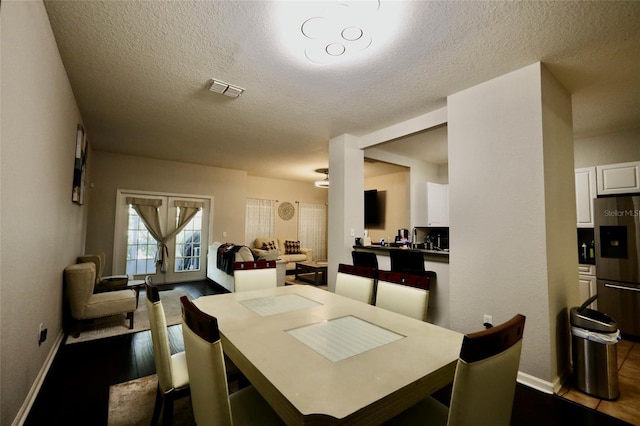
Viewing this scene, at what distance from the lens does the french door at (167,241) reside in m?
5.62

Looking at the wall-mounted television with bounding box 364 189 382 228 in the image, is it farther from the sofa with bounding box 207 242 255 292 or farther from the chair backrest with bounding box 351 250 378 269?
the chair backrest with bounding box 351 250 378 269

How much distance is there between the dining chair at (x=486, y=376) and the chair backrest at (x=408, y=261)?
203cm

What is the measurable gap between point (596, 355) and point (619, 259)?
1.86 metres

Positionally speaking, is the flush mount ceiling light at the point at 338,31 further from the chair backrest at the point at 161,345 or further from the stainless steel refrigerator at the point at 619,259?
the stainless steel refrigerator at the point at 619,259

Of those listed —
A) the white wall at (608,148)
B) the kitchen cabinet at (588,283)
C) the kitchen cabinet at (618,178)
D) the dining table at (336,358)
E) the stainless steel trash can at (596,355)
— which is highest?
the white wall at (608,148)

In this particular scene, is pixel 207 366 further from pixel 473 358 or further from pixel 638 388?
pixel 638 388

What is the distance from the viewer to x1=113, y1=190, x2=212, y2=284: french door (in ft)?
18.4

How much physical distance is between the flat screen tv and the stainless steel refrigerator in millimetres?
4056

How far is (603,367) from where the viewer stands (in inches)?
83.4

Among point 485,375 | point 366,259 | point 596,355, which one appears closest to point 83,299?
point 366,259

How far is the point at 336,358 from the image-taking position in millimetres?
1125

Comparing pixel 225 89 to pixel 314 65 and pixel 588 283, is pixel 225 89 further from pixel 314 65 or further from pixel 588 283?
pixel 588 283

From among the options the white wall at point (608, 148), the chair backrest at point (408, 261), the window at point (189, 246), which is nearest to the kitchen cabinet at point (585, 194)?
the white wall at point (608, 148)

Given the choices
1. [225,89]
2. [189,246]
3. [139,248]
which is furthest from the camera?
[189,246]
